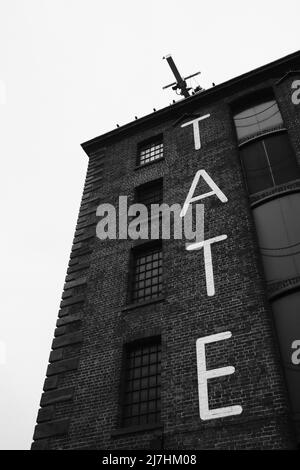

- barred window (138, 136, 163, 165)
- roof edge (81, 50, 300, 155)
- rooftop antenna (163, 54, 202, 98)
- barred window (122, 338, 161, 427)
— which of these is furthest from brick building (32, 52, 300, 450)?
rooftop antenna (163, 54, 202, 98)

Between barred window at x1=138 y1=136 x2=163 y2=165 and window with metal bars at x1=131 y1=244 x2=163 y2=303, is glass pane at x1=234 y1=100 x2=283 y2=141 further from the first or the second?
window with metal bars at x1=131 y1=244 x2=163 y2=303

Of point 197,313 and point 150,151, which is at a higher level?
point 150,151

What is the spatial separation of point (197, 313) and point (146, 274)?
9.58 ft

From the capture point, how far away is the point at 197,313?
1101 cm

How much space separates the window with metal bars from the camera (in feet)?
42.4

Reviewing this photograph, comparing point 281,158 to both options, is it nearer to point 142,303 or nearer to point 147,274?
point 147,274

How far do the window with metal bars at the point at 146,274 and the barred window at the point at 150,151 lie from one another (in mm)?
5303

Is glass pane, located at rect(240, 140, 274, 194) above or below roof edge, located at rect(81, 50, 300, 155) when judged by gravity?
below

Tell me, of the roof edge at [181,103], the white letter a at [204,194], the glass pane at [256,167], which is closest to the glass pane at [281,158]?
the glass pane at [256,167]

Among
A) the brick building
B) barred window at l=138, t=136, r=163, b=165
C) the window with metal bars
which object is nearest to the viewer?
the brick building

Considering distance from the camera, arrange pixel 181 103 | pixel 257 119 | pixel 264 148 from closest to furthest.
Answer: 1. pixel 264 148
2. pixel 257 119
3. pixel 181 103

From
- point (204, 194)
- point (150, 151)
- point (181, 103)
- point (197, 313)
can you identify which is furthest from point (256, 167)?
point (181, 103)

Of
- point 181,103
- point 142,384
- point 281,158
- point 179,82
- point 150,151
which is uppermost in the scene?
point 179,82

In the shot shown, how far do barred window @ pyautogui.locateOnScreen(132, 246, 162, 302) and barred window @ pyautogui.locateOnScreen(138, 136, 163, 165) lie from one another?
5.34 meters
